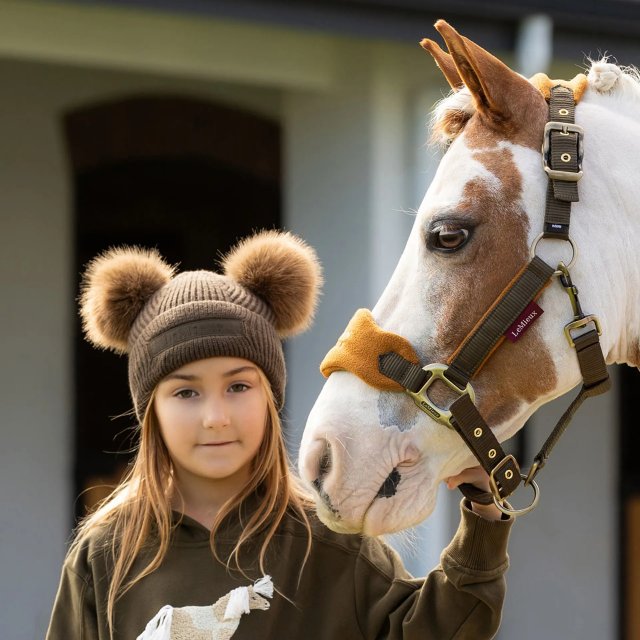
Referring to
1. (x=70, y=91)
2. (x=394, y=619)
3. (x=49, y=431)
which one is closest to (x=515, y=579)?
(x=49, y=431)

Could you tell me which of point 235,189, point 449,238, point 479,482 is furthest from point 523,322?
point 235,189

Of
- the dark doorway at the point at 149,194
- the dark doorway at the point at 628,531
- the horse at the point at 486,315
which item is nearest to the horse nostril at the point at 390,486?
the horse at the point at 486,315

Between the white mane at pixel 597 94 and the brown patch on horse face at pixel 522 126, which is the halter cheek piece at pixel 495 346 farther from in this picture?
the white mane at pixel 597 94

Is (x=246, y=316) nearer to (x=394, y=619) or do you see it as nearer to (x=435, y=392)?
(x=435, y=392)

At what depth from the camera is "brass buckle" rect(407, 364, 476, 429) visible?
1.67 meters

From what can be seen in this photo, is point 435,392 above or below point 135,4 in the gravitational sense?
below

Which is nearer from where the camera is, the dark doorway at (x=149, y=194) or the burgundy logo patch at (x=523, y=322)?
the burgundy logo patch at (x=523, y=322)

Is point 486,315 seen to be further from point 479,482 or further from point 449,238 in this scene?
point 479,482

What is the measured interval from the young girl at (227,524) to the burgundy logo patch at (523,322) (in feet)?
0.87

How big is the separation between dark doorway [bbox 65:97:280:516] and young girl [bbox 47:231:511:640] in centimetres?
247

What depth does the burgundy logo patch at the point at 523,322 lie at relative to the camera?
→ 5.50 ft

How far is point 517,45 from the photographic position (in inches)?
151

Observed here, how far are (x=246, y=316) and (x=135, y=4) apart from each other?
1792 millimetres

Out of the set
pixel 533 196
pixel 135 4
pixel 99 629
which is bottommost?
pixel 99 629
